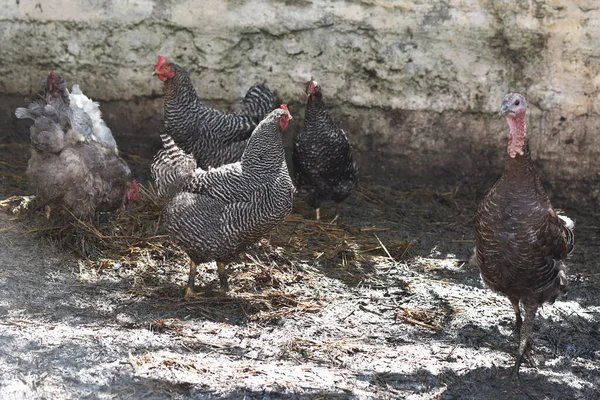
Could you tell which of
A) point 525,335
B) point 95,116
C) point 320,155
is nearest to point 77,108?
point 95,116

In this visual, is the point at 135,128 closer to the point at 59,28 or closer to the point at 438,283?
the point at 59,28

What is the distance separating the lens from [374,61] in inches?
287

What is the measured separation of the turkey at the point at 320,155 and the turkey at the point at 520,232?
2.28 meters

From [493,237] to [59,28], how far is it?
4.94 metres

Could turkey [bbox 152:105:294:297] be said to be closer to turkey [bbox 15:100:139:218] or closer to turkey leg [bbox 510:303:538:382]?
turkey [bbox 15:100:139:218]

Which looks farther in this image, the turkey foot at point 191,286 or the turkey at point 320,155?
the turkey at point 320,155

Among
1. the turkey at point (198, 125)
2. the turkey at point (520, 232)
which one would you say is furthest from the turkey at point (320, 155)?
the turkey at point (520, 232)

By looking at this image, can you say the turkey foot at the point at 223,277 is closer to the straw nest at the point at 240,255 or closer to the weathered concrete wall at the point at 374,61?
the straw nest at the point at 240,255

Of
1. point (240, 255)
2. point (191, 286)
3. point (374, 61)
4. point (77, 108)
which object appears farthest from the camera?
point (374, 61)

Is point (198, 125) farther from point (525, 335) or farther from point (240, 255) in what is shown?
point (525, 335)

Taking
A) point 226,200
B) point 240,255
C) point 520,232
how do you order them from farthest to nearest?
1. point 240,255
2. point 226,200
3. point 520,232

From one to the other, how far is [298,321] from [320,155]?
1936 mm

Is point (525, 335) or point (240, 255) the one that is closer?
point (525, 335)

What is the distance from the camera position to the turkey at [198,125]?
21.6 feet
